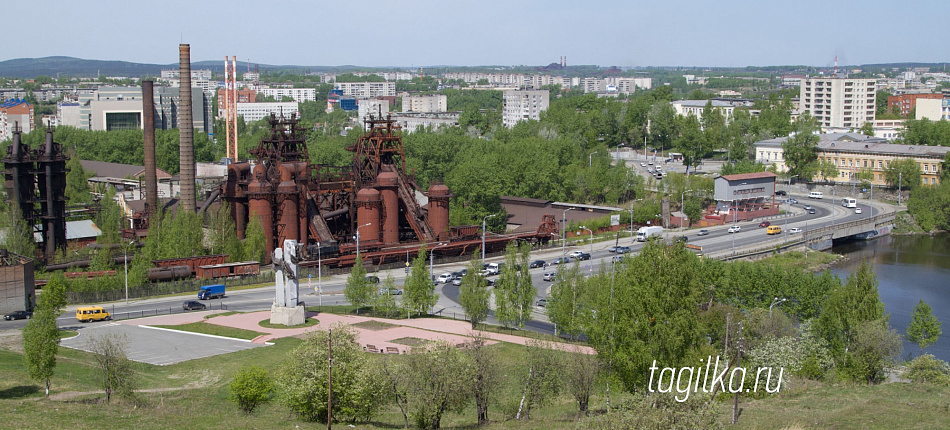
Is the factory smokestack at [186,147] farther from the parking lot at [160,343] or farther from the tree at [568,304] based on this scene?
the tree at [568,304]

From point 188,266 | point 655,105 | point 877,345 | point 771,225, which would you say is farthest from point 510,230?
Result: point 655,105

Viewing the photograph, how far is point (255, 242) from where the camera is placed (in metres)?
81.9

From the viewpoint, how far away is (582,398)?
40438 millimetres

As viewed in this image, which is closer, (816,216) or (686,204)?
(686,204)

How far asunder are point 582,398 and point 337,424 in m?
10.1

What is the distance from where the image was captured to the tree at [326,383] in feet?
121

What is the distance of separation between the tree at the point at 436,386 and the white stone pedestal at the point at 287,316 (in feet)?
85.5

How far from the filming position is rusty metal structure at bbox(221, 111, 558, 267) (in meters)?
84.9

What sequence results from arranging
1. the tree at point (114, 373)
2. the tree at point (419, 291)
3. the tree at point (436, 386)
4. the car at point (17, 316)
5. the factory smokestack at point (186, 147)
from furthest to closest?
the factory smokestack at point (186, 147), the tree at point (419, 291), the car at point (17, 316), the tree at point (114, 373), the tree at point (436, 386)

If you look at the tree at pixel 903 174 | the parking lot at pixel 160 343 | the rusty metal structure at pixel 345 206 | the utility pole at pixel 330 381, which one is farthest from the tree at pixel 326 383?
the tree at pixel 903 174

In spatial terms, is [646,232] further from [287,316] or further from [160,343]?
[160,343]

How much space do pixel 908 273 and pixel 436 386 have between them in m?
70.3

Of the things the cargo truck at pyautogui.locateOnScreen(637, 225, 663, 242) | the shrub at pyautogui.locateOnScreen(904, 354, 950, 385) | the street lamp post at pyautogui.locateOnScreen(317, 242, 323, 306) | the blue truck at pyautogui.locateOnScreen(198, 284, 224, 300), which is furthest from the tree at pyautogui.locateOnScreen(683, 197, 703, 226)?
the shrub at pyautogui.locateOnScreen(904, 354, 950, 385)

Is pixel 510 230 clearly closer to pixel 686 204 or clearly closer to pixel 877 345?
pixel 686 204
